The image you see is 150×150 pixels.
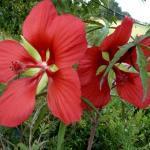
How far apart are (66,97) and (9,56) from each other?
150 mm

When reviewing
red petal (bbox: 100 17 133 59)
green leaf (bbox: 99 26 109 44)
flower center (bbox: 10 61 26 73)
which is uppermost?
red petal (bbox: 100 17 133 59)

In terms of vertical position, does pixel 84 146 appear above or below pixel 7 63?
below

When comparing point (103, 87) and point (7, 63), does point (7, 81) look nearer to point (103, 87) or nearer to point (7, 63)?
point (7, 63)

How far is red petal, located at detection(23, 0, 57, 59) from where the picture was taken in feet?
2.38

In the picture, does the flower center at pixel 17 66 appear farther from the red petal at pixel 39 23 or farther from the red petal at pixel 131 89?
the red petal at pixel 131 89

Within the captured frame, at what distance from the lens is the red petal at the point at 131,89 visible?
78cm

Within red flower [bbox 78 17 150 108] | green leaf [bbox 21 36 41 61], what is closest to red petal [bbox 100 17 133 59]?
red flower [bbox 78 17 150 108]

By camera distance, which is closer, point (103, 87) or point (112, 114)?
point (103, 87)

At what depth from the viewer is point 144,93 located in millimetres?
736

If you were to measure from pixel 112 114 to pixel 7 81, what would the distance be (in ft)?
5.74

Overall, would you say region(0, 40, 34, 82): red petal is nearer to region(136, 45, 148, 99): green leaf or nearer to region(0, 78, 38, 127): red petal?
region(0, 78, 38, 127): red petal

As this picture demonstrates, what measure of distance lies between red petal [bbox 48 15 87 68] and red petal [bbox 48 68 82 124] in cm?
2

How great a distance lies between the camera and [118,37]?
0.74 meters

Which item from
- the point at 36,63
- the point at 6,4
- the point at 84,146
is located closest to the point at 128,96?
the point at 36,63
